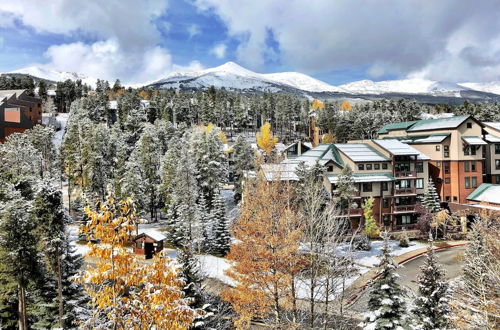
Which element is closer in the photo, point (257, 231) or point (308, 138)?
point (257, 231)

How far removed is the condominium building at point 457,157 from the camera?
168ft

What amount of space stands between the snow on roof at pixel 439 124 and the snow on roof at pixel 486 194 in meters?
10.5

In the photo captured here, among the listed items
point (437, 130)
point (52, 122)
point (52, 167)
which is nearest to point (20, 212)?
point (52, 167)

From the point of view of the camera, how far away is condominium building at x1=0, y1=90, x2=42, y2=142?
7049cm

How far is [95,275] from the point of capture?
6742 millimetres

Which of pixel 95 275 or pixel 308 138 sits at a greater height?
pixel 308 138

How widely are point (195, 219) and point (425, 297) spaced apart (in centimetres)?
2691

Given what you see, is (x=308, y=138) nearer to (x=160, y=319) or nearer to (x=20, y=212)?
(x=20, y=212)

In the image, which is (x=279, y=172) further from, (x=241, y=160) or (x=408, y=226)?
(x=241, y=160)

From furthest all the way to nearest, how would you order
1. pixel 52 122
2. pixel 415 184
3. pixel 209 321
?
pixel 52 122, pixel 415 184, pixel 209 321

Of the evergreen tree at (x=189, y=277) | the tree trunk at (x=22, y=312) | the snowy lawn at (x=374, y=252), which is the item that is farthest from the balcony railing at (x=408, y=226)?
the tree trunk at (x=22, y=312)

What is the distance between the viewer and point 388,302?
16.8 metres

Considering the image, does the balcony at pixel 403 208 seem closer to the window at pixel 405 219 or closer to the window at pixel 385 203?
the window at pixel 405 219

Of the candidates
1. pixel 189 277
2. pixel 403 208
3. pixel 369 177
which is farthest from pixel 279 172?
pixel 403 208
